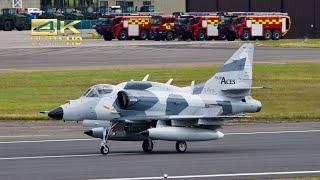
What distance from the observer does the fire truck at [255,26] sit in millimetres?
81625

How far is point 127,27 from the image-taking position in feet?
282

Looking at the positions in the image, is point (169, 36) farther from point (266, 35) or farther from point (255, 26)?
point (266, 35)

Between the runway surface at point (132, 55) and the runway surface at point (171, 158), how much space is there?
24.0 meters

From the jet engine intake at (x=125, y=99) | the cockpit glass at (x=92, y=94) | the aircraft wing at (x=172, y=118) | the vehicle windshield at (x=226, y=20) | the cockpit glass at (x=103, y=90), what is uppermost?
the cockpit glass at (x=103, y=90)

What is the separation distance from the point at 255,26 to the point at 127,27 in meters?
10.6

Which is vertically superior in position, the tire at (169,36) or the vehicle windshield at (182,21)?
the vehicle windshield at (182,21)

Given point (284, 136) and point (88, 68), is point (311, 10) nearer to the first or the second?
point (88, 68)

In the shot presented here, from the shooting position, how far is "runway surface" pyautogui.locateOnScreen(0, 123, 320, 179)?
954 inches

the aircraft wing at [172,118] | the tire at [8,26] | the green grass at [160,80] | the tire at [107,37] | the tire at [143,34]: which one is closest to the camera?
the aircraft wing at [172,118]

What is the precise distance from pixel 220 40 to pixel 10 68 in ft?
102

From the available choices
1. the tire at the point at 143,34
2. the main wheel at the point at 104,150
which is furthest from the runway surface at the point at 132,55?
the main wheel at the point at 104,150

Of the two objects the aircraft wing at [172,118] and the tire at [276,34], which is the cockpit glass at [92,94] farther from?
the tire at [276,34]

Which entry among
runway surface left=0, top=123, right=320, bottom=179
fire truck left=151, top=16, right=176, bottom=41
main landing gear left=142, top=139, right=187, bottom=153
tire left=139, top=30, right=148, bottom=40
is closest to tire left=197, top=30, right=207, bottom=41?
fire truck left=151, top=16, right=176, bottom=41

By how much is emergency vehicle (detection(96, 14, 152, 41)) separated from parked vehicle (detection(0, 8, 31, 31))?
29.4 meters
